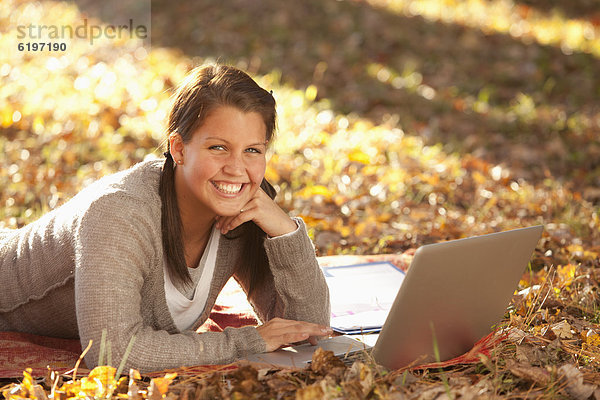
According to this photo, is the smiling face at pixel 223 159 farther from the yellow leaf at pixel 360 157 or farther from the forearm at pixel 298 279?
the yellow leaf at pixel 360 157

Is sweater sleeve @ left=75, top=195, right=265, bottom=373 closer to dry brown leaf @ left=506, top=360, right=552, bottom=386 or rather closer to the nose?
the nose

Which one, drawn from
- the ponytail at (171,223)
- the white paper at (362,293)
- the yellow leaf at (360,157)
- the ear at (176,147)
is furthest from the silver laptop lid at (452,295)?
the yellow leaf at (360,157)

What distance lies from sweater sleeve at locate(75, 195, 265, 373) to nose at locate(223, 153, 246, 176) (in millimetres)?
315

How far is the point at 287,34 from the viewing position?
895 centimetres

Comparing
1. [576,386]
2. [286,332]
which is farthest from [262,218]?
[576,386]

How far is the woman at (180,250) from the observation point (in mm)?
2314

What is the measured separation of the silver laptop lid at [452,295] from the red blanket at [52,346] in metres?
0.64

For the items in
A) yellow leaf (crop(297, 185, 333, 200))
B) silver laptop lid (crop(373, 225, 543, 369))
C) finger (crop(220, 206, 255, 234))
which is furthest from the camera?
yellow leaf (crop(297, 185, 333, 200))

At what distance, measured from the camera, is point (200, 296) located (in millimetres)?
2826

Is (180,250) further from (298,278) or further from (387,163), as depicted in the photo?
(387,163)

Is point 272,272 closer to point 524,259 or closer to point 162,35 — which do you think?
point 524,259

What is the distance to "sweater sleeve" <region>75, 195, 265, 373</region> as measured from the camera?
7.40ft

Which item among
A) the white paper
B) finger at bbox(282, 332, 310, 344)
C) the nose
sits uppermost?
the nose

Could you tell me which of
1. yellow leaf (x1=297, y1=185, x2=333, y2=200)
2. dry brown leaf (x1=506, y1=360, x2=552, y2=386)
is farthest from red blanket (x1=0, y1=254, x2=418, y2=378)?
yellow leaf (x1=297, y1=185, x2=333, y2=200)
